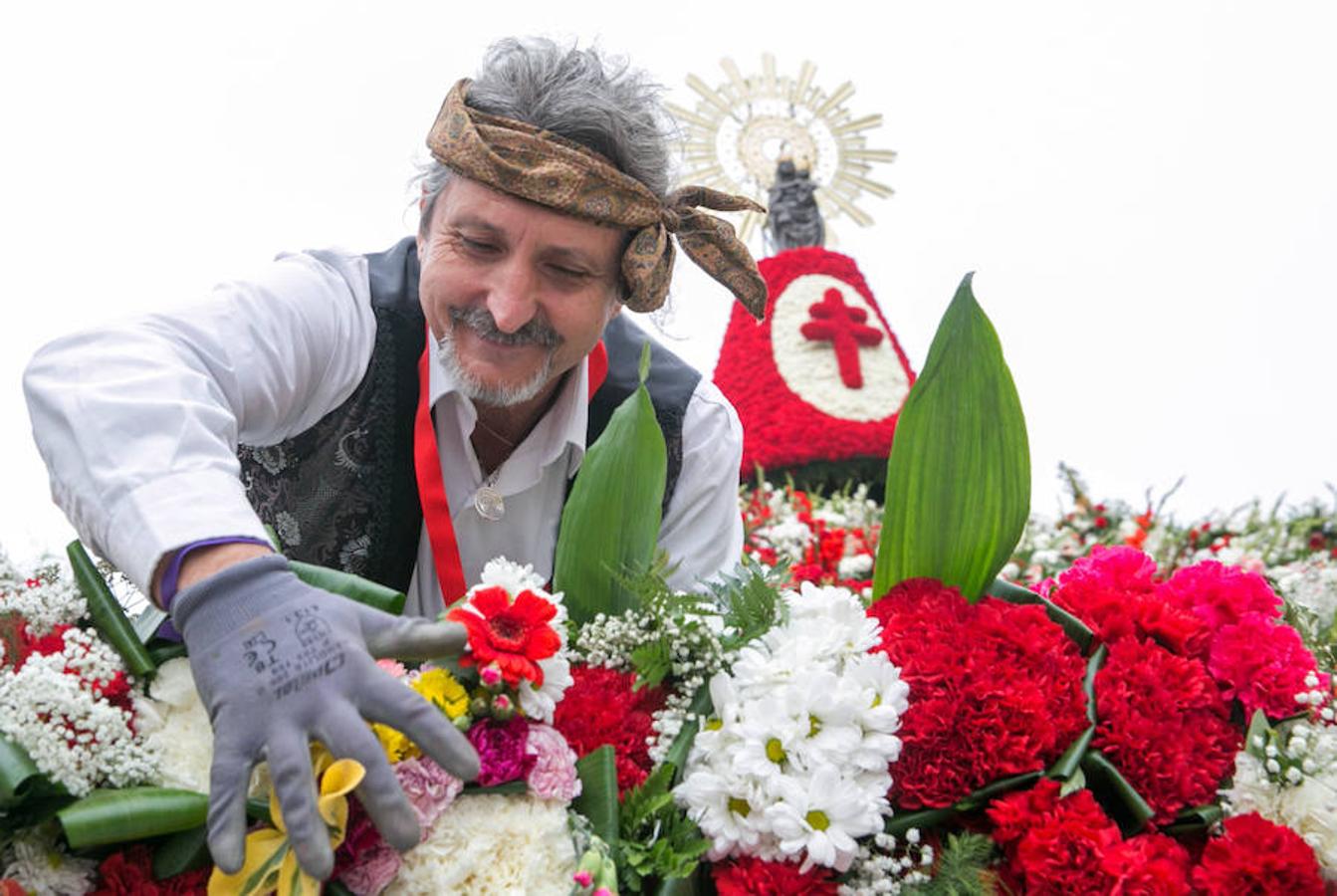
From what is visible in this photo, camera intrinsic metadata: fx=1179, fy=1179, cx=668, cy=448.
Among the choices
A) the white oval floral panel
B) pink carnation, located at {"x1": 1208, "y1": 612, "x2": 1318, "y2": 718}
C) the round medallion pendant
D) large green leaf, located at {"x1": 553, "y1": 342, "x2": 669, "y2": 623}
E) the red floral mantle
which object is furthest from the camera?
the white oval floral panel

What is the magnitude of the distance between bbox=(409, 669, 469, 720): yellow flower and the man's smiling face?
26.2 inches

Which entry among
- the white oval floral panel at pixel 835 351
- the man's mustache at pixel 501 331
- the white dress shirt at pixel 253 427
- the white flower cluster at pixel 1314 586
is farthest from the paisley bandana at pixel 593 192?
the white oval floral panel at pixel 835 351

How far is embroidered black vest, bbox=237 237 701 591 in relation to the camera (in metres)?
1.78

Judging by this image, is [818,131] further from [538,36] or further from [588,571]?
[588,571]

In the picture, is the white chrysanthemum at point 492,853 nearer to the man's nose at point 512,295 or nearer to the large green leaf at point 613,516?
the large green leaf at point 613,516

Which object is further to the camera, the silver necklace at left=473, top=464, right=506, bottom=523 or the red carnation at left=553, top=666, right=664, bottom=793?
the silver necklace at left=473, top=464, right=506, bottom=523

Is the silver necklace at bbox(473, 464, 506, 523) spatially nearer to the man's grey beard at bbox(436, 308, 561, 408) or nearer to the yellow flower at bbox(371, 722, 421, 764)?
the man's grey beard at bbox(436, 308, 561, 408)

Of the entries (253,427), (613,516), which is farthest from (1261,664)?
(253,427)

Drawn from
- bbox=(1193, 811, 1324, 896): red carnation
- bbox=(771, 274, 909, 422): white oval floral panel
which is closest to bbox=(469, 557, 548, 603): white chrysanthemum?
bbox=(1193, 811, 1324, 896): red carnation

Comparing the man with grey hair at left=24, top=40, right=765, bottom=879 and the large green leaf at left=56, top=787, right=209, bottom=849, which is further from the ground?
the man with grey hair at left=24, top=40, right=765, bottom=879

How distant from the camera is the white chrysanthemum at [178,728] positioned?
977 millimetres

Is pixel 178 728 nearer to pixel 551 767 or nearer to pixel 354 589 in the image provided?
pixel 354 589

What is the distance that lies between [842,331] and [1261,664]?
401cm

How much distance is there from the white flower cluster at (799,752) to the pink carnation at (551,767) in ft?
0.36
